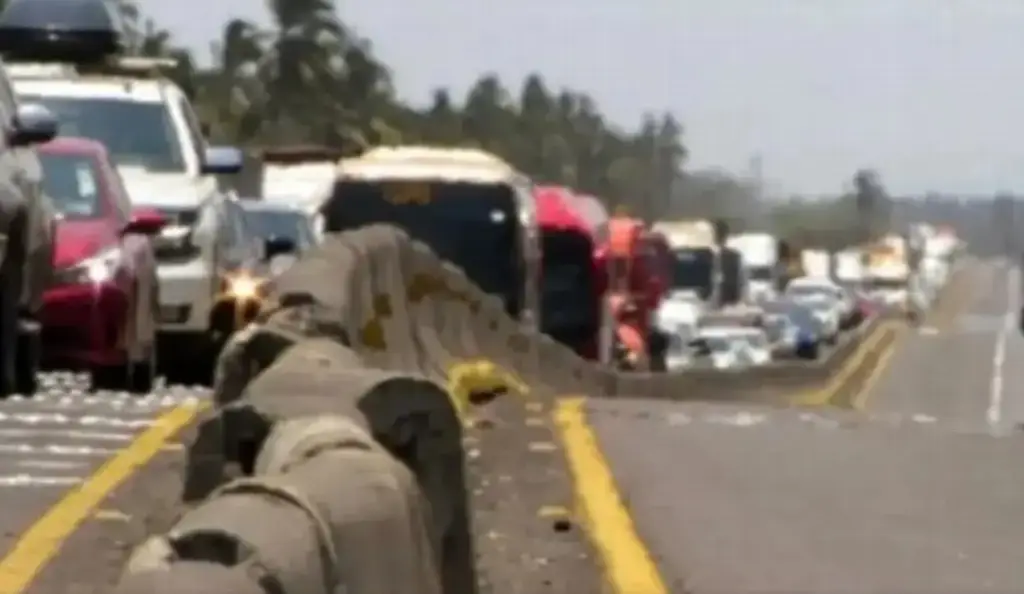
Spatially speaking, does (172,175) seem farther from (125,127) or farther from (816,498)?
(816,498)

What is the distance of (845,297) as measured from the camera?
495 ft

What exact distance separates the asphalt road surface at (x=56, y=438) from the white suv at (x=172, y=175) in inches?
68.1

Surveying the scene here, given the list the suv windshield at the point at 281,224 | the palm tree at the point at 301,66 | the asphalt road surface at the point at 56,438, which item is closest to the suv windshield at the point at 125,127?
the asphalt road surface at the point at 56,438

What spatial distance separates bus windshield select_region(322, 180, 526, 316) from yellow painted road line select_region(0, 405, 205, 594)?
674 inches

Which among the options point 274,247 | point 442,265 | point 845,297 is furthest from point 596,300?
point 845,297

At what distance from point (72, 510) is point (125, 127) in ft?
37.3

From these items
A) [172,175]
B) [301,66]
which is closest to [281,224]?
[172,175]

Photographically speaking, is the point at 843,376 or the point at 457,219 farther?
the point at 843,376

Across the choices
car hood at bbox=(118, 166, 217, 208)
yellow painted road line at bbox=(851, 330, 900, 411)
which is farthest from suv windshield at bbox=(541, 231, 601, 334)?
car hood at bbox=(118, 166, 217, 208)

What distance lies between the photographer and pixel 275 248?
25016 mm

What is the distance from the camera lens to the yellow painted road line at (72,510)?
31.3 feet

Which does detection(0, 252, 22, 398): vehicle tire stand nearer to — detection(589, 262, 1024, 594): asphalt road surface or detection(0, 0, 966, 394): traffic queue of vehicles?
detection(0, 0, 966, 394): traffic queue of vehicles

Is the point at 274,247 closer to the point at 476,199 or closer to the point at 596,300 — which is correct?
the point at 476,199

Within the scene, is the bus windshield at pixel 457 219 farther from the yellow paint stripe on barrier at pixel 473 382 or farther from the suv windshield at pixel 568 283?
the yellow paint stripe on barrier at pixel 473 382
